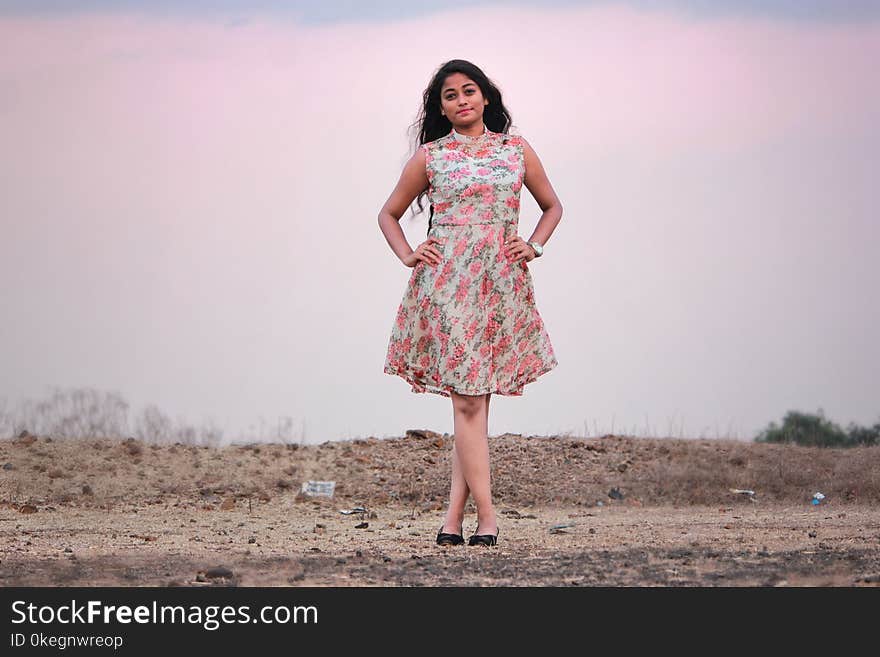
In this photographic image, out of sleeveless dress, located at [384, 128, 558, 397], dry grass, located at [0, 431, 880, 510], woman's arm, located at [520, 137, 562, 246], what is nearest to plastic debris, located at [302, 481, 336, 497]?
dry grass, located at [0, 431, 880, 510]

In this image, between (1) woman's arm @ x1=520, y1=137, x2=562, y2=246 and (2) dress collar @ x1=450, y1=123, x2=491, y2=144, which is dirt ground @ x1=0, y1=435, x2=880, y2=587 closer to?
(1) woman's arm @ x1=520, y1=137, x2=562, y2=246

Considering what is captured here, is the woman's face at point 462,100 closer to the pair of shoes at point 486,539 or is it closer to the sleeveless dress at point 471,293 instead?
the sleeveless dress at point 471,293

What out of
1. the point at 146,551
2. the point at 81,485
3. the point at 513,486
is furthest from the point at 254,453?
the point at 146,551

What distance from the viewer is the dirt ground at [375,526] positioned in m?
5.39

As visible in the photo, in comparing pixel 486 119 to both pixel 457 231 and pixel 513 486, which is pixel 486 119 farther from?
pixel 513 486

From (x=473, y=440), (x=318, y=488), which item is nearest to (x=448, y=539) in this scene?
(x=473, y=440)

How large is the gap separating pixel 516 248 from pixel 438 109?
0.95 meters

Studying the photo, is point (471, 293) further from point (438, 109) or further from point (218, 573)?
point (218, 573)

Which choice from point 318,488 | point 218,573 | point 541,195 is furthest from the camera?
point 318,488

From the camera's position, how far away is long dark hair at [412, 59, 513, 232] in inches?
267

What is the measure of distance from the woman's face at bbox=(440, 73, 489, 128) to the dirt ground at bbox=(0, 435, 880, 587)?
2267 millimetres

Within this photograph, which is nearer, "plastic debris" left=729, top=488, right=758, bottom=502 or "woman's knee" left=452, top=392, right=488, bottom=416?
"woman's knee" left=452, top=392, right=488, bottom=416

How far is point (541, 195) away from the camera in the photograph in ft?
22.8

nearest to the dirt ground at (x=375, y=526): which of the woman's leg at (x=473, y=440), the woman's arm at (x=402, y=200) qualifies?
the woman's leg at (x=473, y=440)
